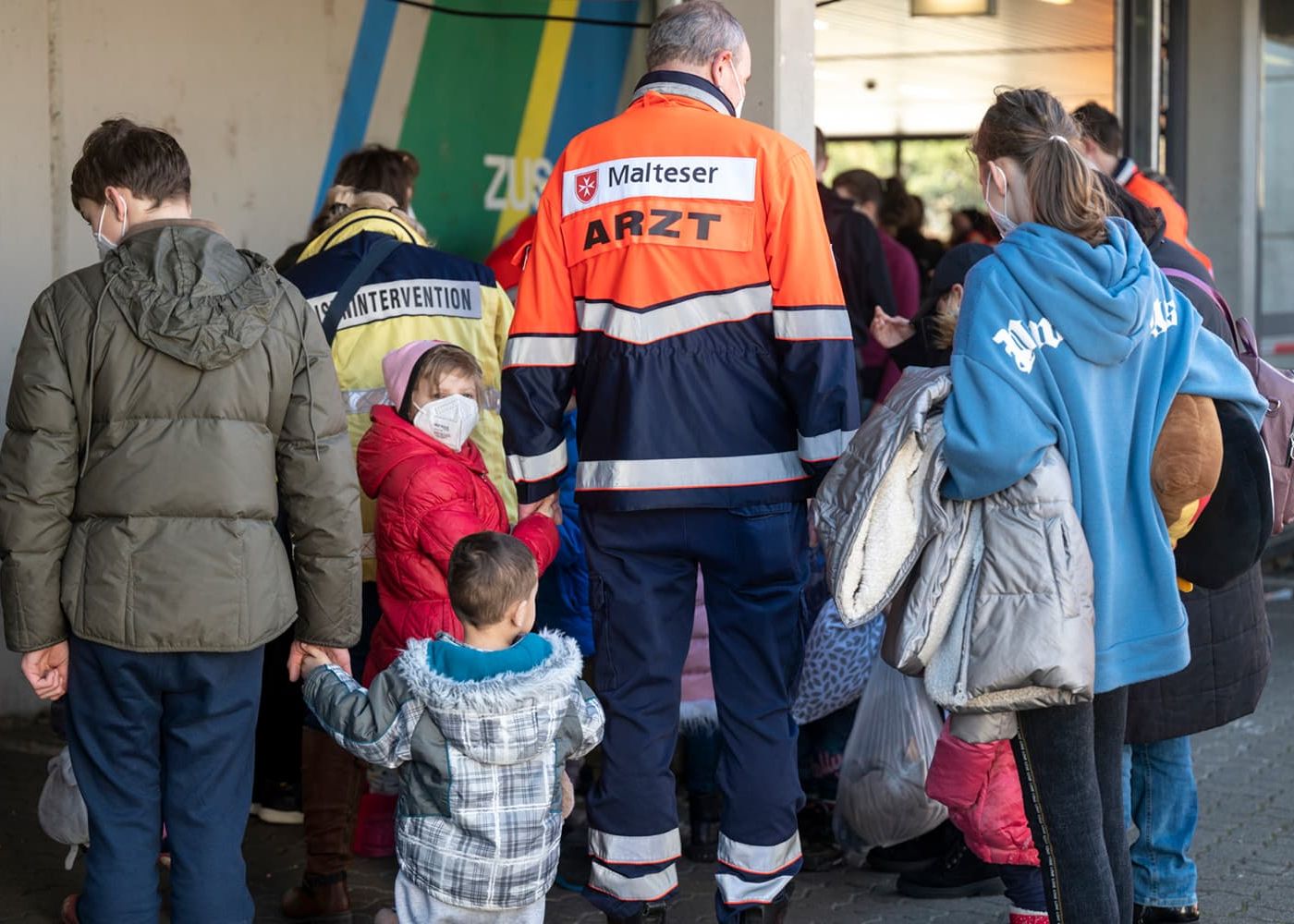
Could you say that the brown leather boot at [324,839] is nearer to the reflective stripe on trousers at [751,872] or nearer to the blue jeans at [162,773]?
the blue jeans at [162,773]

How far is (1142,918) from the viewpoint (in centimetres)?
424

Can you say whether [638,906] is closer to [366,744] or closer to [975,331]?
[366,744]

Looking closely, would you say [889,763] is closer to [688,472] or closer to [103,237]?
[688,472]

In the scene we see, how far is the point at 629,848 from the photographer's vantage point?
3926 millimetres

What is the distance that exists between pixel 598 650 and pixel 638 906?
596 mm

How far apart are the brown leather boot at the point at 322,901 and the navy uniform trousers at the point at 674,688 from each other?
673 mm

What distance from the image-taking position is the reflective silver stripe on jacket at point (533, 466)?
158 inches

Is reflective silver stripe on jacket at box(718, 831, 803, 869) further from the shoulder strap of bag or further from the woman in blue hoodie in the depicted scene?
the shoulder strap of bag

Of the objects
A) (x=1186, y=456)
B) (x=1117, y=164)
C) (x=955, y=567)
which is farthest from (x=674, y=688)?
(x=1117, y=164)

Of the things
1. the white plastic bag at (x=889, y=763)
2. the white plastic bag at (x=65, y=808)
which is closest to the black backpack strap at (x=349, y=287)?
the white plastic bag at (x=65, y=808)

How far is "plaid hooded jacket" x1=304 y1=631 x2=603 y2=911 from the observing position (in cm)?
336

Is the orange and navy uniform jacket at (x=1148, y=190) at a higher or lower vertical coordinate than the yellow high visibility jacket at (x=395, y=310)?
higher

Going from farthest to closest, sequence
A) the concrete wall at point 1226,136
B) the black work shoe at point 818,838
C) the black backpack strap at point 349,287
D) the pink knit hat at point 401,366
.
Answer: the concrete wall at point 1226,136 → the black work shoe at point 818,838 → the black backpack strap at point 349,287 → the pink knit hat at point 401,366

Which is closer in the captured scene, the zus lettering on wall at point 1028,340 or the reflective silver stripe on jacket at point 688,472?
the zus lettering on wall at point 1028,340
